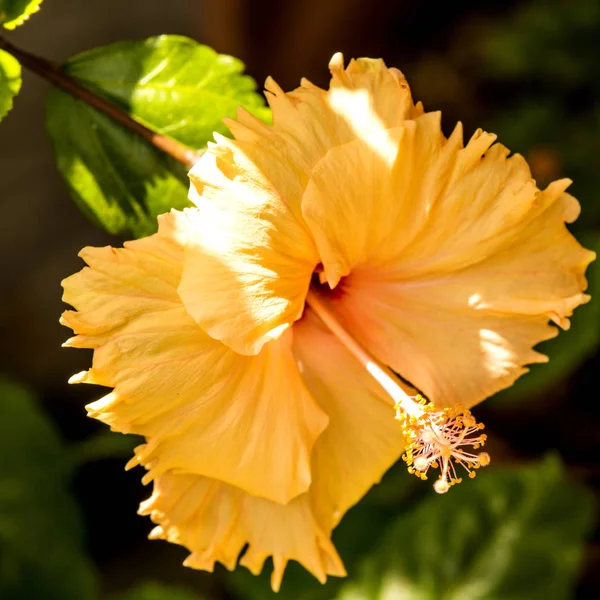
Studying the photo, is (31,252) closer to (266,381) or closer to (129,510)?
(129,510)

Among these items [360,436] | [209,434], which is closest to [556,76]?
[360,436]

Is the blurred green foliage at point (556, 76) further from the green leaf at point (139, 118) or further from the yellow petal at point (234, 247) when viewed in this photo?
the yellow petal at point (234, 247)

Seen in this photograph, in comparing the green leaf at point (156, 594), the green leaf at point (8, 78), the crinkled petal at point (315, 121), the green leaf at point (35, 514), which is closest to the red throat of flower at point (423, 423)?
the crinkled petal at point (315, 121)

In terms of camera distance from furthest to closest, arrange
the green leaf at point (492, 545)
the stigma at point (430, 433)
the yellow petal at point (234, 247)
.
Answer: the green leaf at point (492, 545) → the stigma at point (430, 433) → the yellow petal at point (234, 247)

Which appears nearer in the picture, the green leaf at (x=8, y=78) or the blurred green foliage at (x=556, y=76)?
the green leaf at (x=8, y=78)

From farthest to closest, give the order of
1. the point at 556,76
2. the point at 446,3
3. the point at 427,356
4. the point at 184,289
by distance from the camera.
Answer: the point at 446,3 → the point at 556,76 → the point at 427,356 → the point at 184,289

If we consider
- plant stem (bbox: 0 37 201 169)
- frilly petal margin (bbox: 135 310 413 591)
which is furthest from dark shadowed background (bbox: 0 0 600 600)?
frilly petal margin (bbox: 135 310 413 591)

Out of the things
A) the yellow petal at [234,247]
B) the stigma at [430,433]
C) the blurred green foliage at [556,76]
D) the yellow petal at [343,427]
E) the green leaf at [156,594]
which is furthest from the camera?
the blurred green foliage at [556,76]
